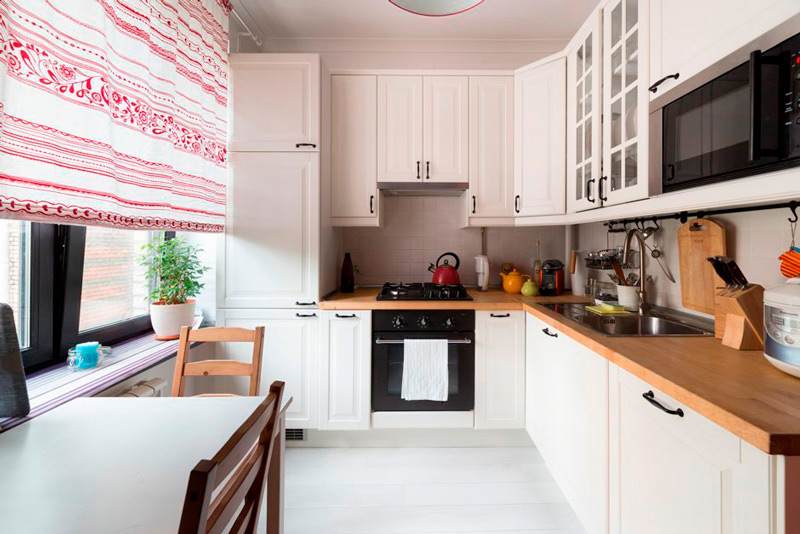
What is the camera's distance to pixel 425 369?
233cm

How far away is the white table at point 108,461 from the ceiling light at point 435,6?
150 cm

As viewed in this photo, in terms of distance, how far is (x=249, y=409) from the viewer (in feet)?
3.87

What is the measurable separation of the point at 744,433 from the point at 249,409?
1.24 meters

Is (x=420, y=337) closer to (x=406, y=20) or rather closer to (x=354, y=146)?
(x=354, y=146)

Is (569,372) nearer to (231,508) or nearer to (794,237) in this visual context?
(794,237)

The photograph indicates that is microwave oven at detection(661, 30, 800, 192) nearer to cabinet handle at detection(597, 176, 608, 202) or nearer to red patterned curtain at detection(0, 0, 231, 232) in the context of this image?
cabinet handle at detection(597, 176, 608, 202)

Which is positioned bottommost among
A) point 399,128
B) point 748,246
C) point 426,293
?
point 426,293

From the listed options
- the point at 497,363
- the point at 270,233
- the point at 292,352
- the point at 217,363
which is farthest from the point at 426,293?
the point at 217,363

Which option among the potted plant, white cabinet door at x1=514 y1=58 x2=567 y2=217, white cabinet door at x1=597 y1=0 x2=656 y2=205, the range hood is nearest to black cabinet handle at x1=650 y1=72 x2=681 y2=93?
white cabinet door at x1=597 y1=0 x2=656 y2=205

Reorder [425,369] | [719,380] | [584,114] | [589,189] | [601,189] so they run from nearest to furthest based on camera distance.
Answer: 1. [719,380]
2. [601,189]
3. [589,189]
4. [584,114]
5. [425,369]

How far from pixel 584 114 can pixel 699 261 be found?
0.97 metres

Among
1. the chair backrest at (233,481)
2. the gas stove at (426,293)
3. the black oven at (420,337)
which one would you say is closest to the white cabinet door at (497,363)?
the black oven at (420,337)

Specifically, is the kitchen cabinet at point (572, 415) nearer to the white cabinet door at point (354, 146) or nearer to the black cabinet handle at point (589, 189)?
the black cabinet handle at point (589, 189)

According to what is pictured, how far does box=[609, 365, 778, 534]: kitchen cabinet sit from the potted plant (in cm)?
203
